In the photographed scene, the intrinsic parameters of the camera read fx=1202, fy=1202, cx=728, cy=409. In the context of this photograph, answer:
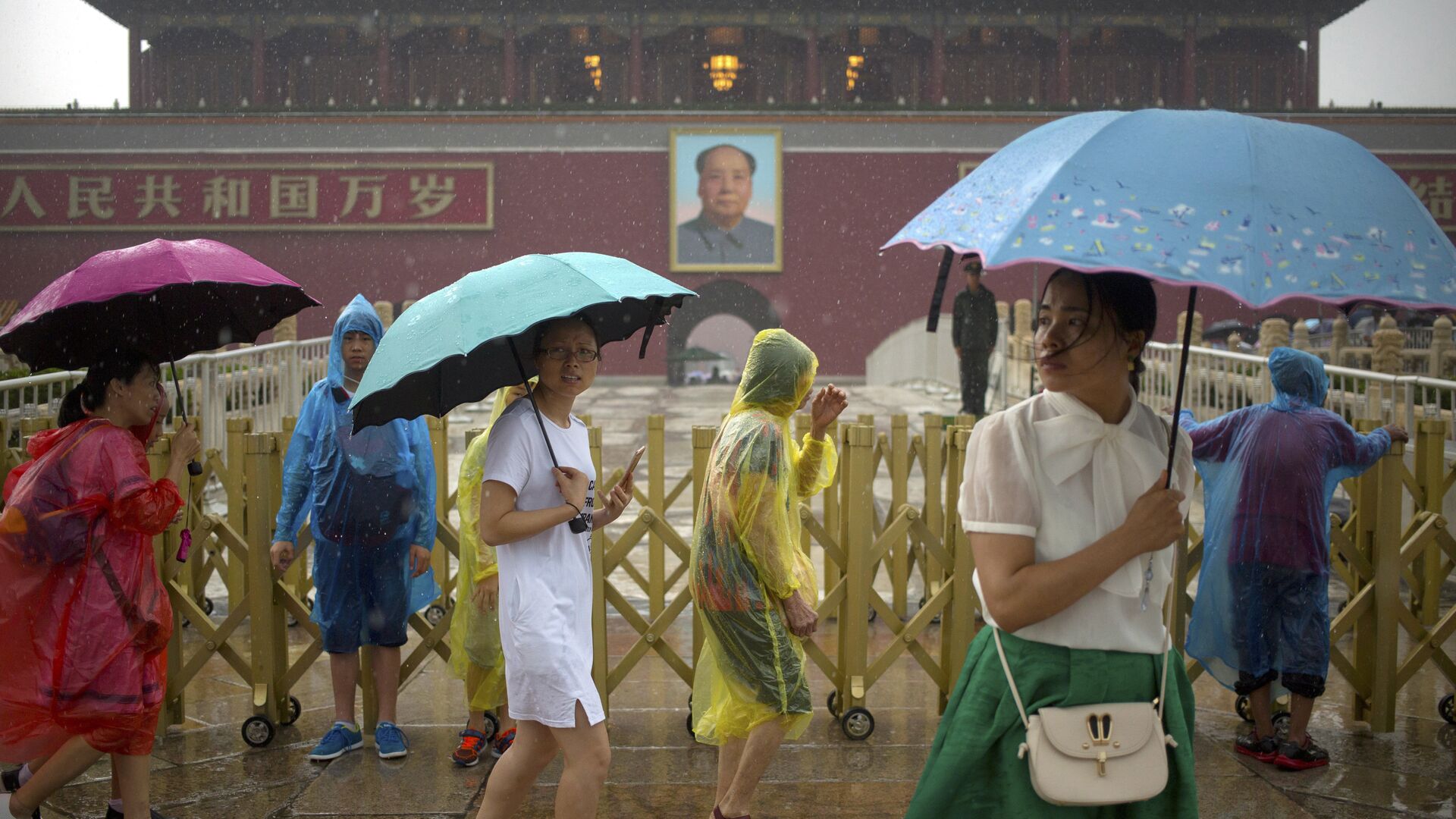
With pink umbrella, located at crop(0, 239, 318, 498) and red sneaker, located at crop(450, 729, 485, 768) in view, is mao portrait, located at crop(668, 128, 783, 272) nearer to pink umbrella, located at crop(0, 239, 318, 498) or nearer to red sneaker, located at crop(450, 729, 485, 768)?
pink umbrella, located at crop(0, 239, 318, 498)

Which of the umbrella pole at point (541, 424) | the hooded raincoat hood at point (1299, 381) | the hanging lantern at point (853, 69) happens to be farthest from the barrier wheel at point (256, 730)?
the hanging lantern at point (853, 69)

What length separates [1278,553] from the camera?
412cm

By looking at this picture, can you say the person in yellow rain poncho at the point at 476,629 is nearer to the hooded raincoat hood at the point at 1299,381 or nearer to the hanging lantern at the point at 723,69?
the hooded raincoat hood at the point at 1299,381

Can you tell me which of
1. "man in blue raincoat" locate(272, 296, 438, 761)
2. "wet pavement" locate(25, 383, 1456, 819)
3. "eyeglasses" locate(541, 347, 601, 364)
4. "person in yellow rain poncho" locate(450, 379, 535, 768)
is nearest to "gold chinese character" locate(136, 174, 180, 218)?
"wet pavement" locate(25, 383, 1456, 819)

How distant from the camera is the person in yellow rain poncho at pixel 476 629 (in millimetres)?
3945

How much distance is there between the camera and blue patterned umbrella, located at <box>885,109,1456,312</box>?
6.39 ft

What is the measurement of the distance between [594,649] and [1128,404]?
266 cm

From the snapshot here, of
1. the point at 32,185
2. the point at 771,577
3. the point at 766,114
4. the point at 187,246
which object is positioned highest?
the point at 766,114

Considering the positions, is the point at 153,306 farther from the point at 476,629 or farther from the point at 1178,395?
the point at 1178,395

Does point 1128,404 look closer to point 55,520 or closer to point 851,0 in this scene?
point 55,520

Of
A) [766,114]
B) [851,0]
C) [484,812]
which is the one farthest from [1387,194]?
[851,0]

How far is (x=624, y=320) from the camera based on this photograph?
→ 3.63m

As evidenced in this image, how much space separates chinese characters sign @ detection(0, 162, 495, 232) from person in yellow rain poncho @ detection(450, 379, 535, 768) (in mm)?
20144

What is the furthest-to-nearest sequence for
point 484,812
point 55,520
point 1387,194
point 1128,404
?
point 55,520, point 484,812, point 1128,404, point 1387,194
